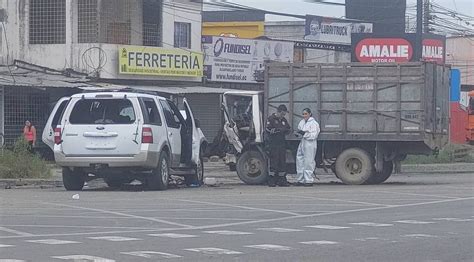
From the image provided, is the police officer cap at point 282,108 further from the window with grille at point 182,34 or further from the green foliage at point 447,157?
the window with grille at point 182,34

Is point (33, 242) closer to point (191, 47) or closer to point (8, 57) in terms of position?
point (8, 57)

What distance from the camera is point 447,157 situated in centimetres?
3628

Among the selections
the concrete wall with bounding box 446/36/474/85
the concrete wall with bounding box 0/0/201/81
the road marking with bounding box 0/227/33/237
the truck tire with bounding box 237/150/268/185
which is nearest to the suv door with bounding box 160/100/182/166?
the truck tire with bounding box 237/150/268/185

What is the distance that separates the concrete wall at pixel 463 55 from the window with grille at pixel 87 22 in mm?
38609

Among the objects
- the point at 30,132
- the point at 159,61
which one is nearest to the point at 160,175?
the point at 30,132

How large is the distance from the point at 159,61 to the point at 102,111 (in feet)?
53.2

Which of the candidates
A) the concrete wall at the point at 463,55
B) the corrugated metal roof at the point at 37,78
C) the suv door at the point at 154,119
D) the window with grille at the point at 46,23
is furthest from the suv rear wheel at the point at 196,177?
the concrete wall at the point at 463,55

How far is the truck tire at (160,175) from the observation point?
20.6m

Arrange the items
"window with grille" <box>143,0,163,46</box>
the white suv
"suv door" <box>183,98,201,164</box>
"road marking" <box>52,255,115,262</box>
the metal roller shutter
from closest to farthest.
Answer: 1. "road marking" <box>52,255,115,262</box>
2. the white suv
3. "suv door" <box>183,98,201,164</box>
4. "window with grille" <box>143,0,163,46</box>
5. the metal roller shutter

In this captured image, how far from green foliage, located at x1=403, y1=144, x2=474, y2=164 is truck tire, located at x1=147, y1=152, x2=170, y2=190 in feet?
47.7

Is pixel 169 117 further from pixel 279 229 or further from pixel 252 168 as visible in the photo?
pixel 279 229

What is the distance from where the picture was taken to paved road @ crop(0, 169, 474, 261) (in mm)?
11586

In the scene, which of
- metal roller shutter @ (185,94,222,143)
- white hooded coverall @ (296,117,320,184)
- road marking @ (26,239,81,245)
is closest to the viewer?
road marking @ (26,239,81,245)

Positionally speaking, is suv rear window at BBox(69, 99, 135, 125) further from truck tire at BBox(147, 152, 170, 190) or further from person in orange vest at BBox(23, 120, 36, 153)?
person in orange vest at BBox(23, 120, 36, 153)
